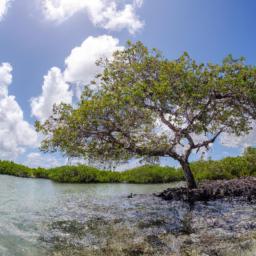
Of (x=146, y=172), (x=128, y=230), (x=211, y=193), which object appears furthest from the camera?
(x=146, y=172)

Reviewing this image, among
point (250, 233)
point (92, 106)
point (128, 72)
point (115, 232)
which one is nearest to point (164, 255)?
point (115, 232)

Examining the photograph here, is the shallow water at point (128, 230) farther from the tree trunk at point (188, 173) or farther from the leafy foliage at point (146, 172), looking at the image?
the leafy foliage at point (146, 172)

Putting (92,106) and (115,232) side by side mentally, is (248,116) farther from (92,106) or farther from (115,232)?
(115,232)

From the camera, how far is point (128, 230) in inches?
411

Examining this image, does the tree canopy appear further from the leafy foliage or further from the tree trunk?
the leafy foliage

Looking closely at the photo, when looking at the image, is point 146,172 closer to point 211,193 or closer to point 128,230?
point 211,193

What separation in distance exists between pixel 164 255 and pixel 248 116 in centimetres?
1165

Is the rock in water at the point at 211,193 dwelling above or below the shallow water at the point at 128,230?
above

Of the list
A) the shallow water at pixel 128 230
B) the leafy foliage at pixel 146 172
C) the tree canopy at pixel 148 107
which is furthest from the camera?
the leafy foliage at pixel 146 172

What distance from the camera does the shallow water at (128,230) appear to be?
8.27 meters

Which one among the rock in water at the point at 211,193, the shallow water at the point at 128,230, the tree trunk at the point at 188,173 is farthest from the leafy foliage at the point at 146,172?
the shallow water at the point at 128,230

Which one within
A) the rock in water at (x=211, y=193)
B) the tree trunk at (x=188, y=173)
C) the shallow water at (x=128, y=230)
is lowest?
the shallow water at (x=128, y=230)

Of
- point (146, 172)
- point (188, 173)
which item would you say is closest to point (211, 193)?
point (188, 173)

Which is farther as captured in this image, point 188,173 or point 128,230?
point 188,173
